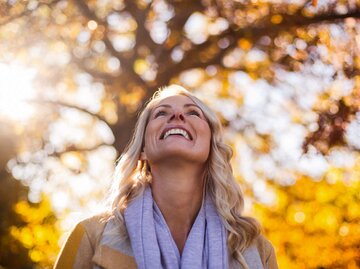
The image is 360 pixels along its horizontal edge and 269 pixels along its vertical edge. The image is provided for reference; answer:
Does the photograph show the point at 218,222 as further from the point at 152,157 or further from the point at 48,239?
the point at 48,239

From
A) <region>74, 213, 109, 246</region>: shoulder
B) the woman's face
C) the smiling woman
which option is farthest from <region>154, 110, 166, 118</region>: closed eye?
the smiling woman

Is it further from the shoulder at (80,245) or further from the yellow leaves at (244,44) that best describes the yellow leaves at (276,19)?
the shoulder at (80,245)

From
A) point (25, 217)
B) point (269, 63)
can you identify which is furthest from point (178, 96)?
point (25, 217)

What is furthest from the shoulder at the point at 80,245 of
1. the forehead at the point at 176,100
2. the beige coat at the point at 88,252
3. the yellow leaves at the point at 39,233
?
the yellow leaves at the point at 39,233

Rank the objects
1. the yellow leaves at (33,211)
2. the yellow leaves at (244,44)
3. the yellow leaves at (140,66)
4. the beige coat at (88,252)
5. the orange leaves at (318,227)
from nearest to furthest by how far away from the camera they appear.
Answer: the beige coat at (88,252)
the yellow leaves at (244,44)
the yellow leaves at (140,66)
the orange leaves at (318,227)
the yellow leaves at (33,211)

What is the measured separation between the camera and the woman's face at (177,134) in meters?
3.65

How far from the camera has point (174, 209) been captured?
12.2 feet

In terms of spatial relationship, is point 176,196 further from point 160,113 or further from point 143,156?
point 160,113

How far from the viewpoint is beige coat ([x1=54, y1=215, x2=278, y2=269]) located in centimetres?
335

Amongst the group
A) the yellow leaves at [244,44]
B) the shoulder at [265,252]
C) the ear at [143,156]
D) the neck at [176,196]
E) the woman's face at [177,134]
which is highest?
the yellow leaves at [244,44]

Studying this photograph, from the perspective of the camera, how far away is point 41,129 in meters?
11.3

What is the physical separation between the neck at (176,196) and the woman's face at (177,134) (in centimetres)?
9

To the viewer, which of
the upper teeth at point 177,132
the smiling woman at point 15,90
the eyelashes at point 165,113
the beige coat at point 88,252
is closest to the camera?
the beige coat at point 88,252

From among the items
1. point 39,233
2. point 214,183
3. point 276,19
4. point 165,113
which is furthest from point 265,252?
point 39,233
